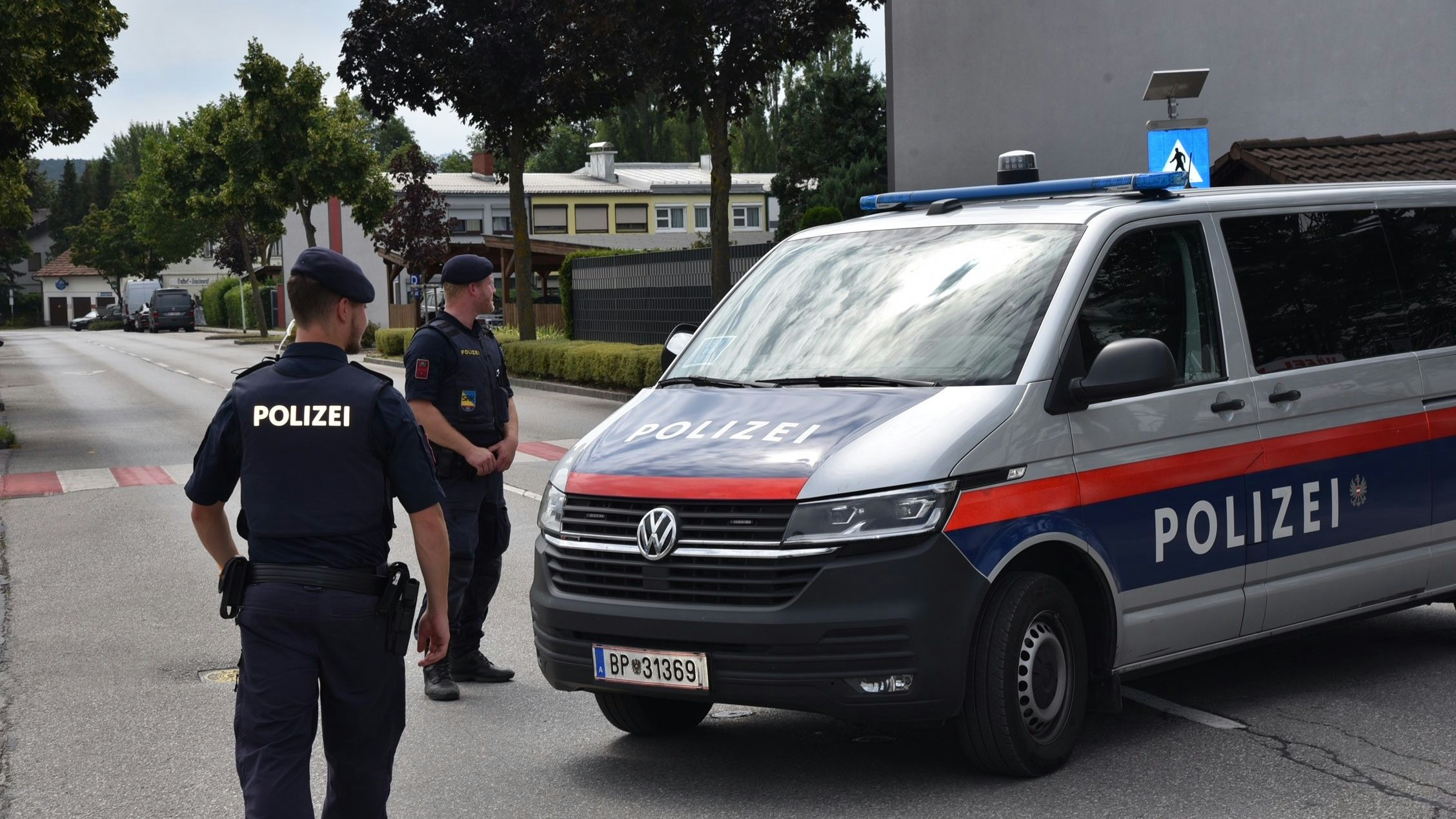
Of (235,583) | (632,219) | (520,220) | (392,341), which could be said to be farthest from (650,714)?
(632,219)

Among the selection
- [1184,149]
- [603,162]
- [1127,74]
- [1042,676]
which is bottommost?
[1042,676]

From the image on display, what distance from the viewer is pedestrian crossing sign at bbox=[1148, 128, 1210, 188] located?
14977mm

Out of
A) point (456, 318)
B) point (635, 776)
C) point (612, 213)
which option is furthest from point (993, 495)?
point (612, 213)

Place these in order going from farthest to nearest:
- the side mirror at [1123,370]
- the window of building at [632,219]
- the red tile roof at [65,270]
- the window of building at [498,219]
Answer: the red tile roof at [65,270], the window of building at [632,219], the window of building at [498,219], the side mirror at [1123,370]

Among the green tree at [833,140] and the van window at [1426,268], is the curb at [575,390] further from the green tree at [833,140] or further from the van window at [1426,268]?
the green tree at [833,140]

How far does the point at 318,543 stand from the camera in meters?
4.19

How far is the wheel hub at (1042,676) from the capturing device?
539 centimetres

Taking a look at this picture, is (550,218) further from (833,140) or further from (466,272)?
(466,272)

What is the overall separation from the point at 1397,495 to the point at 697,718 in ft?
9.81

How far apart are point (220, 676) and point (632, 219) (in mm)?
75811

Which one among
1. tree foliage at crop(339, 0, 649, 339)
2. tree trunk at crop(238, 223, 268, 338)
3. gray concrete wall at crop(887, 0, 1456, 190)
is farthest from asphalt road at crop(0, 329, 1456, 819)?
tree trunk at crop(238, 223, 268, 338)

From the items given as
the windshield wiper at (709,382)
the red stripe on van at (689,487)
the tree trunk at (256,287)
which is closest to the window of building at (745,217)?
the tree trunk at (256,287)

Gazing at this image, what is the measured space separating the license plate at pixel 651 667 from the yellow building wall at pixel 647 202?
7494 cm

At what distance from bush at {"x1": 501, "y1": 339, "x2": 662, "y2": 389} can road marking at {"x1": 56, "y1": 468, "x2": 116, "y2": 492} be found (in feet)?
27.8
